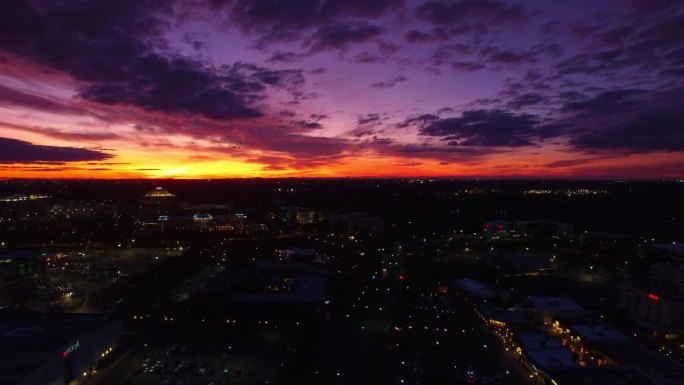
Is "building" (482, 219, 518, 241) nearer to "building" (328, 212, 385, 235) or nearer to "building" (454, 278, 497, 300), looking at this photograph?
"building" (328, 212, 385, 235)

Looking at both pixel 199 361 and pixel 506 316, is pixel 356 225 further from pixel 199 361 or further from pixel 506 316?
pixel 199 361

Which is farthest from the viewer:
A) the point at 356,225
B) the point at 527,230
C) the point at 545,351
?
the point at 356,225

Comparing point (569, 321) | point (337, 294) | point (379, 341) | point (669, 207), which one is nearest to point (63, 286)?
point (337, 294)

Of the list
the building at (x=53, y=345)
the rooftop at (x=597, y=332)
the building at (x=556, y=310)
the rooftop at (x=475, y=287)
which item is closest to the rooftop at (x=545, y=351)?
the rooftop at (x=597, y=332)

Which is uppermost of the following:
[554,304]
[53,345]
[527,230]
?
[53,345]

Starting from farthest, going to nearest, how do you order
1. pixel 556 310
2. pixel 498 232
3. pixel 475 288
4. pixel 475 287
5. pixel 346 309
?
pixel 498 232 → pixel 475 287 → pixel 475 288 → pixel 346 309 → pixel 556 310

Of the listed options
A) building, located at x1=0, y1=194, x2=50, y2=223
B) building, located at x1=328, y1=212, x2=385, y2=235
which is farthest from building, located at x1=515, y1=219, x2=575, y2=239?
building, located at x1=0, y1=194, x2=50, y2=223

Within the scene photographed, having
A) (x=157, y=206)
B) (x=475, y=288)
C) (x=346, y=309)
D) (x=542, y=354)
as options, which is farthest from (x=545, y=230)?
(x=157, y=206)
